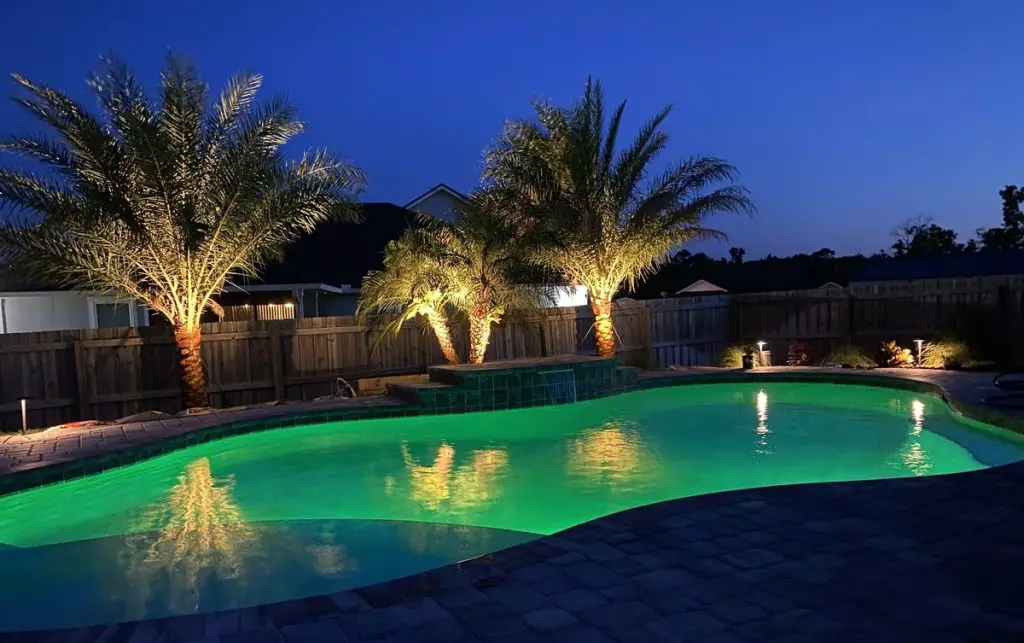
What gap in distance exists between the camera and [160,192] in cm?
1036

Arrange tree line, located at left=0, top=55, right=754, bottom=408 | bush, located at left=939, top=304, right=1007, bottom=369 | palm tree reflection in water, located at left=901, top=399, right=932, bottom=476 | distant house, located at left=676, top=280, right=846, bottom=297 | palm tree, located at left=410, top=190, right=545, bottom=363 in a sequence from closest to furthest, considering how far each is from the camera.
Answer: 1. palm tree reflection in water, located at left=901, top=399, right=932, bottom=476
2. tree line, located at left=0, top=55, right=754, bottom=408
3. palm tree, located at left=410, top=190, right=545, bottom=363
4. bush, located at left=939, top=304, right=1007, bottom=369
5. distant house, located at left=676, top=280, right=846, bottom=297

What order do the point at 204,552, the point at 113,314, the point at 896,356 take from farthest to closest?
the point at 113,314 < the point at 896,356 < the point at 204,552

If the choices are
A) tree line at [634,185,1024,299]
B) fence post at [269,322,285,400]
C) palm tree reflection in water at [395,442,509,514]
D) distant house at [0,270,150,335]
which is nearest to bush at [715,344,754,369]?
palm tree reflection in water at [395,442,509,514]

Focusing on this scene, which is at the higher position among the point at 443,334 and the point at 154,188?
the point at 154,188

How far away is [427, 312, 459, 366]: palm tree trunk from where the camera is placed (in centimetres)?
1332

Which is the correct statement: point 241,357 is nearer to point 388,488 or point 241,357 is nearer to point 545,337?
point 545,337

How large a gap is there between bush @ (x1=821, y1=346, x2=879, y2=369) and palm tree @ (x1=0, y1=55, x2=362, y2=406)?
1076cm

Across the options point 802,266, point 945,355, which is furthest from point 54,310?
point 802,266

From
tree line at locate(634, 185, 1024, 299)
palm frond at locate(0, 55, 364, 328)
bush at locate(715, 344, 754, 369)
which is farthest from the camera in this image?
tree line at locate(634, 185, 1024, 299)

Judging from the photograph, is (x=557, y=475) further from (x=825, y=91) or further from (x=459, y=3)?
(x=825, y=91)

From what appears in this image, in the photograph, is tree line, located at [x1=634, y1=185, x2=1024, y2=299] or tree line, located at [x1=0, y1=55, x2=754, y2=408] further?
tree line, located at [x1=634, y1=185, x2=1024, y2=299]

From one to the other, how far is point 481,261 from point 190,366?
4.97 metres

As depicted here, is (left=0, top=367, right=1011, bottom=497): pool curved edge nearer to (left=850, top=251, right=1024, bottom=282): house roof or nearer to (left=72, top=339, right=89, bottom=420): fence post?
(left=72, top=339, right=89, bottom=420): fence post

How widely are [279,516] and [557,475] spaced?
9.13ft
